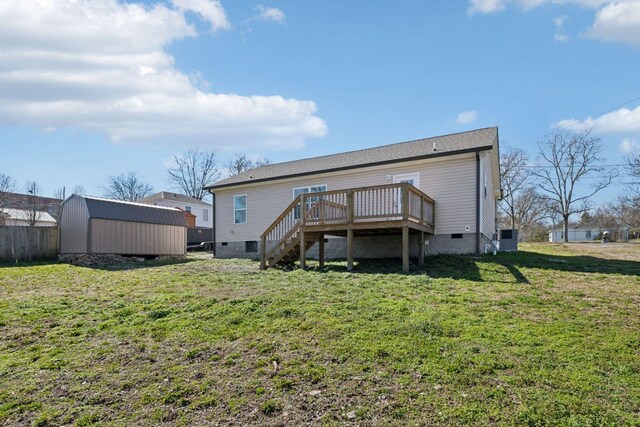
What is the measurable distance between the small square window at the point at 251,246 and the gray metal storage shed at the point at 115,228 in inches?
134

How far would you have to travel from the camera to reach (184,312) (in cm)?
636

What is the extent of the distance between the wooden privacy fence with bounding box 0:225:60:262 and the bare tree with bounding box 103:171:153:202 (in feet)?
106

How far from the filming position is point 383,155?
14.2 metres

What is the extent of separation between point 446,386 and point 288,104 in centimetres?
1391

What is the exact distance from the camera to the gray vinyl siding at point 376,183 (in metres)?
12.1

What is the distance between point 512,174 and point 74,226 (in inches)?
1339

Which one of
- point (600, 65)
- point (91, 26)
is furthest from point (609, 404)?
point (600, 65)

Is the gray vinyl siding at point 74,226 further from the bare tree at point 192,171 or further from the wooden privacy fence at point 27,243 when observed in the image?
the bare tree at point 192,171

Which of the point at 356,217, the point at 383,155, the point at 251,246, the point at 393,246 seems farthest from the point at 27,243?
the point at 383,155

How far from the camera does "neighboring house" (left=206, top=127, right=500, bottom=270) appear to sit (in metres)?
10.7

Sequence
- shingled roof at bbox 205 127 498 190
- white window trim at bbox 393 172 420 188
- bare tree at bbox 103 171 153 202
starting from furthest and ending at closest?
bare tree at bbox 103 171 153 202 → white window trim at bbox 393 172 420 188 → shingled roof at bbox 205 127 498 190

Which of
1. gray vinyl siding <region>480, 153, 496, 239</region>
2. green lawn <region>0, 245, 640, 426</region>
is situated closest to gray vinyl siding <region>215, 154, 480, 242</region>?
gray vinyl siding <region>480, 153, 496, 239</region>

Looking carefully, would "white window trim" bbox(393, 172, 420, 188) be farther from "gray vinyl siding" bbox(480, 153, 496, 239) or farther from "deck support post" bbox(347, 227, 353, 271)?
"deck support post" bbox(347, 227, 353, 271)

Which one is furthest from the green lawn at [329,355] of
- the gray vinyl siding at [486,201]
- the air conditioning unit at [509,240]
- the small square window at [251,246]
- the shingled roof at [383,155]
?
the air conditioning unit at [509,240]
